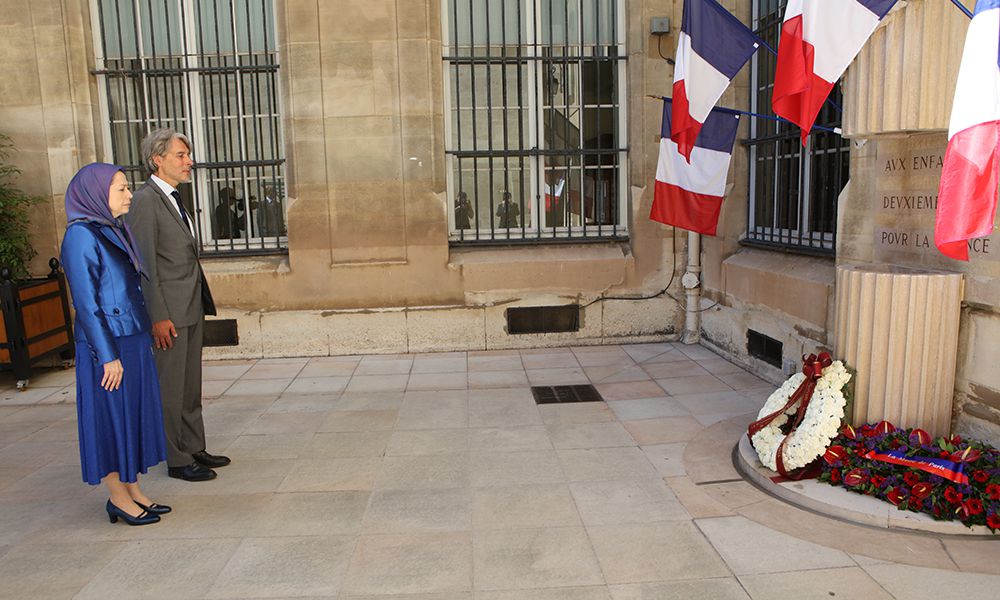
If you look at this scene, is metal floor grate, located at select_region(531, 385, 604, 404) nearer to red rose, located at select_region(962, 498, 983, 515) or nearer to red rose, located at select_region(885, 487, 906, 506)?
red rose, located at select_region(885, 487, 906, 506)

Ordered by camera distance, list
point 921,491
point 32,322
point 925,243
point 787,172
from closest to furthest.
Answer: point 921,491, point 925,243, point 787,172, point 32,322

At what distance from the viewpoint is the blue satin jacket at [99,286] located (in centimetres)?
370

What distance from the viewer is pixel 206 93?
8.12 meters

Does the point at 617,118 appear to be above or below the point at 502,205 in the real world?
above

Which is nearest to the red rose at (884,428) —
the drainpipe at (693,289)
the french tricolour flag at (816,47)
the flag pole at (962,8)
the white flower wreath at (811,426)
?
the white flower wreath at (811,426)

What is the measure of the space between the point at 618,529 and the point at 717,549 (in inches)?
20.1

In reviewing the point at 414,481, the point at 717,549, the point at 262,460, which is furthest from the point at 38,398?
the point at 717,549

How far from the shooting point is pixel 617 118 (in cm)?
835

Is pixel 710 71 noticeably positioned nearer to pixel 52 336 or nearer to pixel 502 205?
pixel 502 205

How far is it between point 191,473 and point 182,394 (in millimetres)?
512

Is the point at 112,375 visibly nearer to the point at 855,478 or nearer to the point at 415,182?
the point at 855,478

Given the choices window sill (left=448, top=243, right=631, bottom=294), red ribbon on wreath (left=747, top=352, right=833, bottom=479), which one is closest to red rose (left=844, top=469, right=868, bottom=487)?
red ribbon on wreath (left=747, top=352, right=833, bottom=479)

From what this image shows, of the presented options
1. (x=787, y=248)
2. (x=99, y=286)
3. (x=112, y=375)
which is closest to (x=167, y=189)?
(x=99, y=286)

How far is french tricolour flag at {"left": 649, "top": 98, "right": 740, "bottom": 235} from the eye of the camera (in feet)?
20.9
